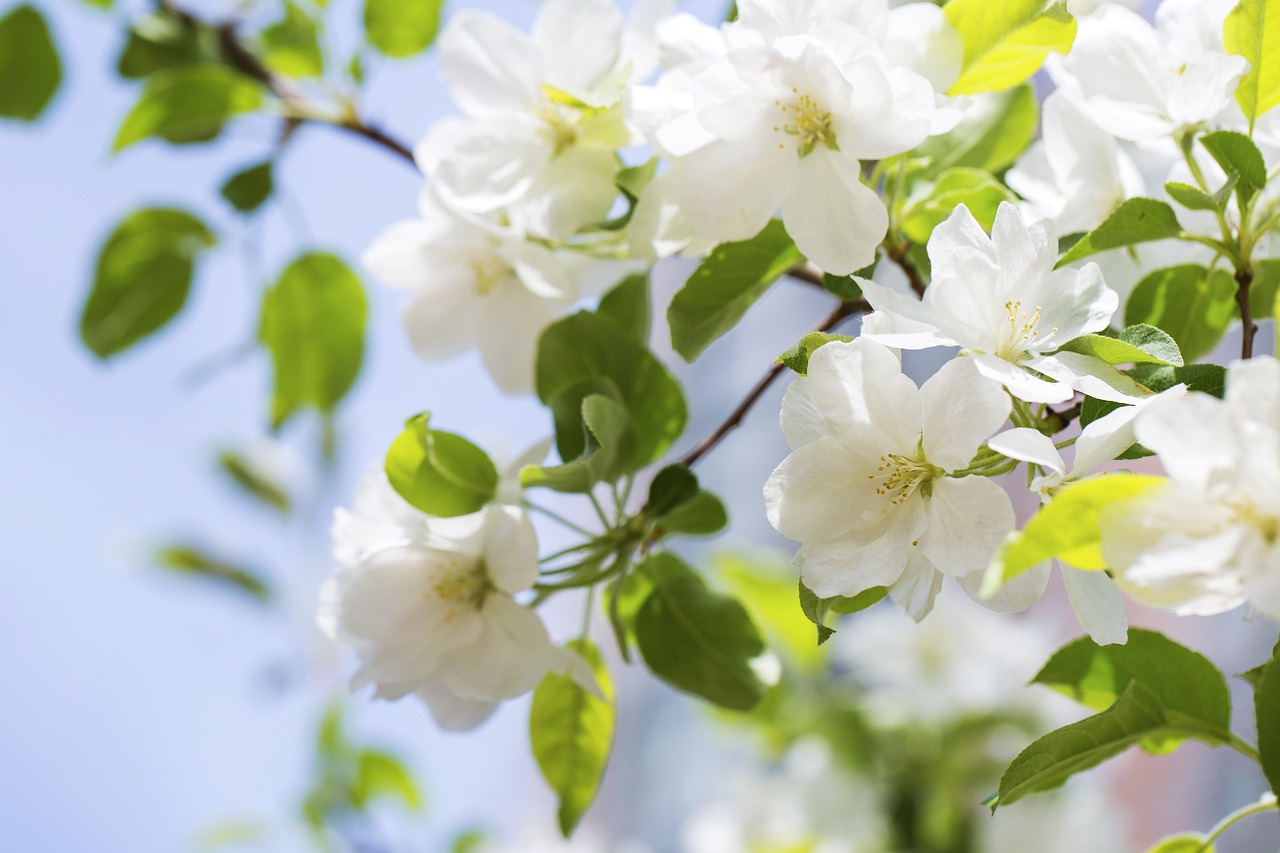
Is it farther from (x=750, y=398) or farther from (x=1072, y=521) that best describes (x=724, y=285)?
(x=1072, y=521)

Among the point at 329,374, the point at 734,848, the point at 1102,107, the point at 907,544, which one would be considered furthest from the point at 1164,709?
the point at 734,848

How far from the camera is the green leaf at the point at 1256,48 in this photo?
1.41 ft

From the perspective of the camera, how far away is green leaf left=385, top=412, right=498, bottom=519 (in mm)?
468

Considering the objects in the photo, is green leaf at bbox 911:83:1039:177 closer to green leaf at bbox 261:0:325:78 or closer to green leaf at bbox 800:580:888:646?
green leaf at bbox 800:580:888:646

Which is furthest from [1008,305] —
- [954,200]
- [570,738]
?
[570,738]

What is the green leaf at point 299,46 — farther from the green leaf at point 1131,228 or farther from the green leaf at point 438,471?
the green leaf at point 1131,228

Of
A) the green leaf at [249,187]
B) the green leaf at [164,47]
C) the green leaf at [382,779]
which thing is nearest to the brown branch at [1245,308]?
the green leaf at [249,187]

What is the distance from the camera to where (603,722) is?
0.59m

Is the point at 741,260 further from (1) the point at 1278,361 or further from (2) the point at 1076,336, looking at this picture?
(1) the point at 1278,361

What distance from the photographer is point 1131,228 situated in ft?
1.52

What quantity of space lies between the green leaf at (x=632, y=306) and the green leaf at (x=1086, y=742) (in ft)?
0.91

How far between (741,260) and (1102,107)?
172mm

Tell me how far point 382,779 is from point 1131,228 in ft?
4.10

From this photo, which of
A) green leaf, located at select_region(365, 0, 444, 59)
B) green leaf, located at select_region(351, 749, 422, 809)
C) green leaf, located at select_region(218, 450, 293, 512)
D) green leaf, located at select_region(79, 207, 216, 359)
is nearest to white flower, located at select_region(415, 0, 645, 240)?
green leaf, located at select_region(365, 0, 444, 59)
